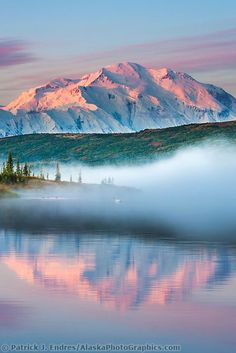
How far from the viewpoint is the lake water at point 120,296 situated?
145 feet

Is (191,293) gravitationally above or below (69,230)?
above

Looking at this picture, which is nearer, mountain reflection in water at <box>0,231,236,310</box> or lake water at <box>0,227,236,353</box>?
lake water at <box>0,227,236,353</box>

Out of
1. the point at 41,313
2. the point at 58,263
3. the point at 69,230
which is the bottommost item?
the point at 69,230

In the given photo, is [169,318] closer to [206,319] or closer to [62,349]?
[206,319]

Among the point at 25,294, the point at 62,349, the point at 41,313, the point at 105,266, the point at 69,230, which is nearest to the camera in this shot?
the point at 62,349

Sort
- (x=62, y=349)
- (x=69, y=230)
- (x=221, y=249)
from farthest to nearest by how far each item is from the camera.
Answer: (x=69, y=230) → (x=221, y=249) → (x=62, y=349)

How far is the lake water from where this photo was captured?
44188 millimetres

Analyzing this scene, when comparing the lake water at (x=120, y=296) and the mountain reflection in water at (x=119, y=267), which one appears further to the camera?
the mountain reflection in water at (x=119, y=267)

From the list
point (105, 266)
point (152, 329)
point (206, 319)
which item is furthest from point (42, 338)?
point (105, 266)

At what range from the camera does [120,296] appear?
180 ft

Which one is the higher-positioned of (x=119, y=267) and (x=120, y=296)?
(x=120, y=296)

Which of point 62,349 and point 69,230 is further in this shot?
point 69,230

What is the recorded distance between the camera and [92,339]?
143 feet

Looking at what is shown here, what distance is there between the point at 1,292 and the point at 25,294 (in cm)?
163
